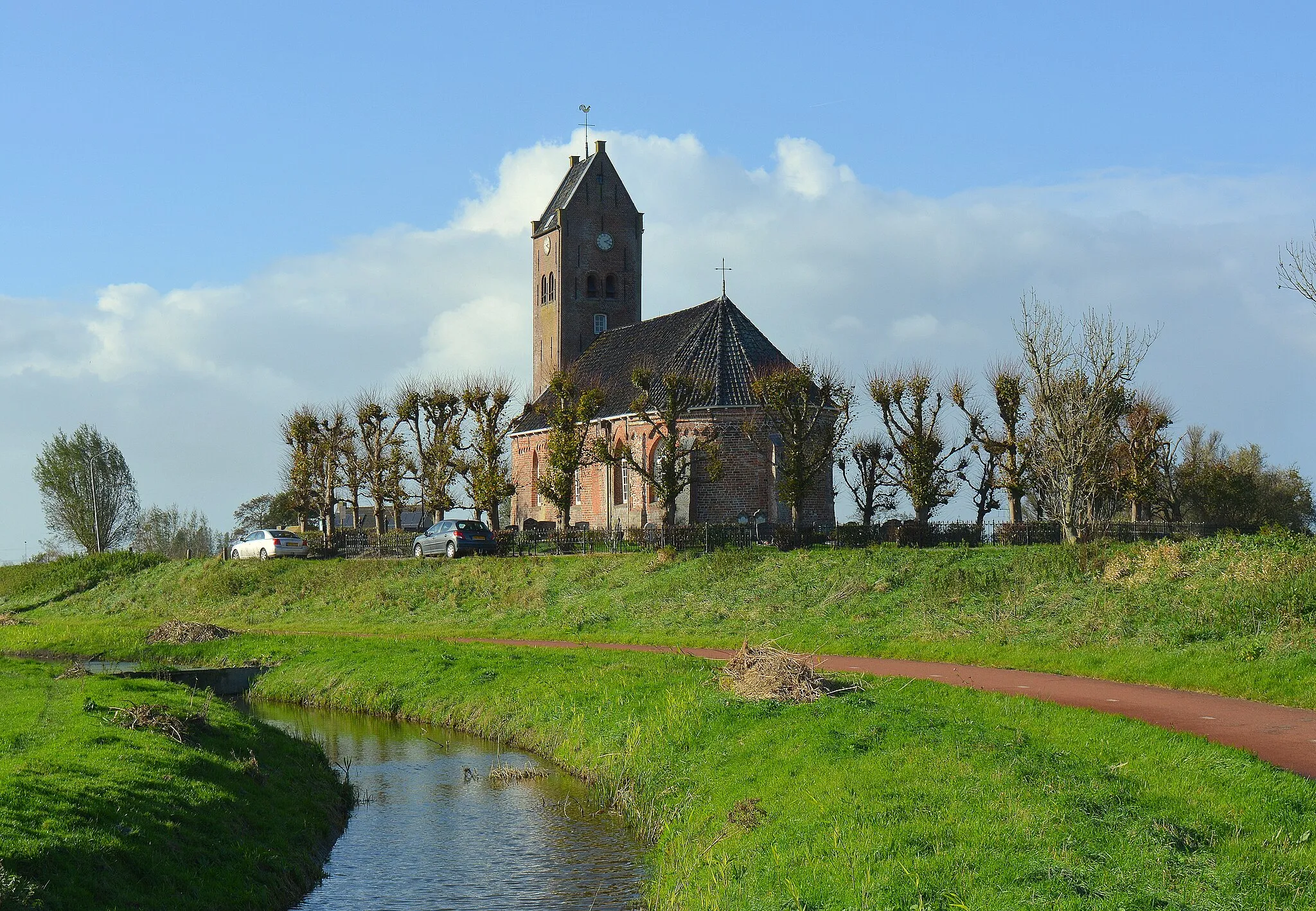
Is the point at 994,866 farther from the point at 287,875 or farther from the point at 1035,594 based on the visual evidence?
the point at 1035,594

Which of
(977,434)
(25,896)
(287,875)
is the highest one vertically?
(977,434)

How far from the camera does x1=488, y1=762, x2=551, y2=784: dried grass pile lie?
1753cm

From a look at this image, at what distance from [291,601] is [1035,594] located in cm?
2939

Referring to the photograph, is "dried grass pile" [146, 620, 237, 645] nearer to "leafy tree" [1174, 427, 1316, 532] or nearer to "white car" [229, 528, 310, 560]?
"white car" [229, 528, 310, 560]

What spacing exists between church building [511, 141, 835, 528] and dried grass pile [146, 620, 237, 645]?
1883 centimetres

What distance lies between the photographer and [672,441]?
146 ft

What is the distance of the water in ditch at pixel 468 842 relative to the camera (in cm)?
1232

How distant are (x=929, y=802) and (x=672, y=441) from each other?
33.7 meters

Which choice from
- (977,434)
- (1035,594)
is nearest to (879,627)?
(1035,594)

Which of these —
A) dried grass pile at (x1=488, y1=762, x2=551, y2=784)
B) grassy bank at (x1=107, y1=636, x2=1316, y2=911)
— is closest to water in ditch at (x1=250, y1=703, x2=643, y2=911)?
dried grass pile at (x1=488, y1=762, x2=551, y2=784)

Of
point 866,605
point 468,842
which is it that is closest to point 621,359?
point 866,605

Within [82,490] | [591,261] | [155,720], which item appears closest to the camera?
[155,720]

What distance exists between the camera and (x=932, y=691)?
56.7 ft

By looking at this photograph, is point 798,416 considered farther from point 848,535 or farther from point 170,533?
point 170,533
